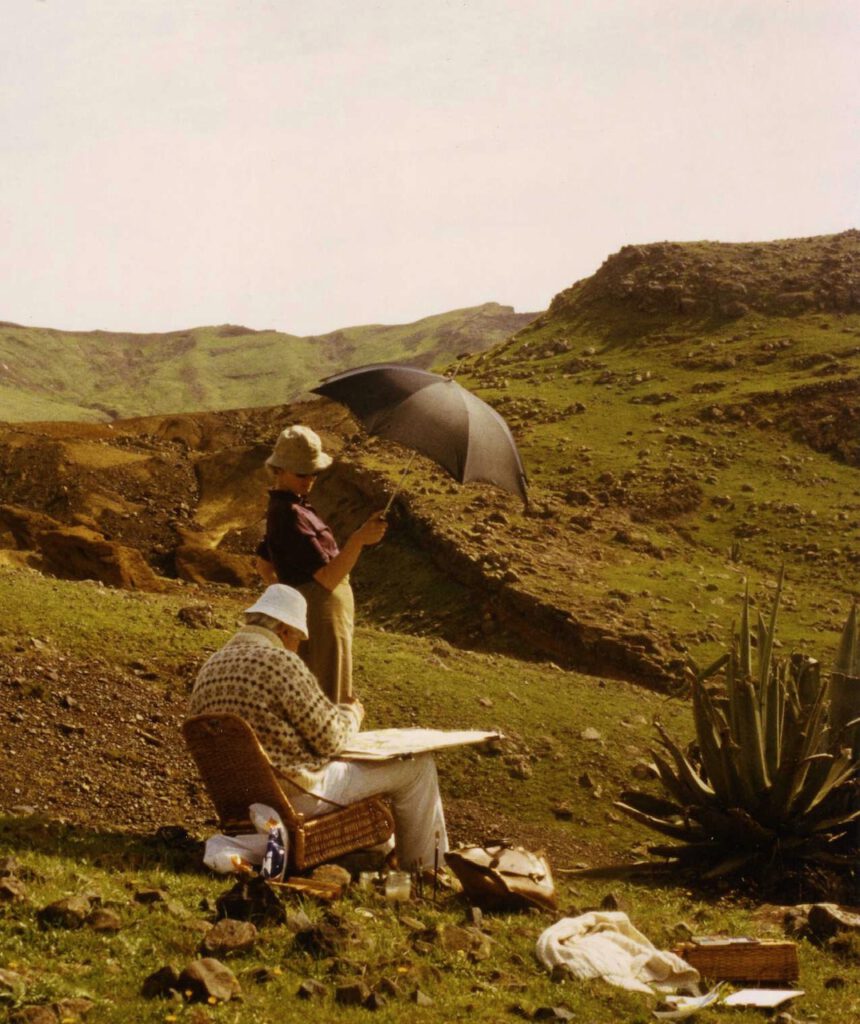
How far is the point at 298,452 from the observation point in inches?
247

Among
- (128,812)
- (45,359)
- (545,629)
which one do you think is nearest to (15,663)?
(128,812)

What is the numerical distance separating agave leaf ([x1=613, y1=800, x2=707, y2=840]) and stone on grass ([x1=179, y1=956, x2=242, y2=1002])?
405cm

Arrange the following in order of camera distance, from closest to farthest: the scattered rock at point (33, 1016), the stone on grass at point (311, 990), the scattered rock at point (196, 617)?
the scattered rock at point (33, 1016) < the stone on grass at point (311, 990) < the scattered rock at point (196, 617)

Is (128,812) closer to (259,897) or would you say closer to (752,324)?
(259,897)

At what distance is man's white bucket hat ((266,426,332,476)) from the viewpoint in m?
6.27

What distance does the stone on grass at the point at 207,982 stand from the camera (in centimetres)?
389

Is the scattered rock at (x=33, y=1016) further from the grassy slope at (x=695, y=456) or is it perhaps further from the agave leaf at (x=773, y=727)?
the grassy slope at (x=695, y=456)

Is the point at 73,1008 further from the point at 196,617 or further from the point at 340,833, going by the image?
the point at 196,617

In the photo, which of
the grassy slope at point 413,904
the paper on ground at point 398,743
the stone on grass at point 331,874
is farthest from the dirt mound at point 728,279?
the stone on grass at point 331,874

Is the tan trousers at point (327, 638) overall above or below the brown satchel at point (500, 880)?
above

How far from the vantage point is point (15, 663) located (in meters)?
8.66

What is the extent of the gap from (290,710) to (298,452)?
1.49m

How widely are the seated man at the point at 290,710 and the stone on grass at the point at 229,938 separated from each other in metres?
0.96

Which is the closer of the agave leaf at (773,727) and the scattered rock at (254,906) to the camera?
the scattered rock at (254,906)
